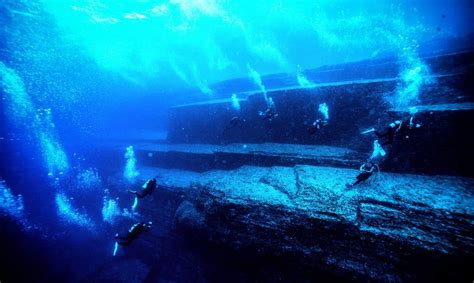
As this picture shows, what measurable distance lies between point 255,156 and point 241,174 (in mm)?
1084

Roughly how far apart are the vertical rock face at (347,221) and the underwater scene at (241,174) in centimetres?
2

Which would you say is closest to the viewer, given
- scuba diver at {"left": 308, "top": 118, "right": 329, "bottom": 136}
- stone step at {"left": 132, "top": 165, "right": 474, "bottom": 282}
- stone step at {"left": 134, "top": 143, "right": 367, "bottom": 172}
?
stone step at {"left": 132, "top": 165, "right": 474, "bottom": 282}

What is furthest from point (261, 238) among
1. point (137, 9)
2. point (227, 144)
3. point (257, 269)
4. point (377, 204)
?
point (137, 9)

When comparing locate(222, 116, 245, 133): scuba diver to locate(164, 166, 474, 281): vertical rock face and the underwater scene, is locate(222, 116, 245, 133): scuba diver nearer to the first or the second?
the underwater scene

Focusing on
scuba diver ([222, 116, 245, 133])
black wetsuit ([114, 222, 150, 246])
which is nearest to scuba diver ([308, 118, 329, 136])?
scuba diver ([222, 116, 245, 133])

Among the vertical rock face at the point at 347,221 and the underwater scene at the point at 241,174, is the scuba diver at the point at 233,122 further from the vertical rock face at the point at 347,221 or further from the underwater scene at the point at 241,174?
the vertical rock face at the point at 347,221

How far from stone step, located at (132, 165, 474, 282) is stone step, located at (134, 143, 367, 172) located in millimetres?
478

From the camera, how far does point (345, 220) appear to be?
13.3 ft

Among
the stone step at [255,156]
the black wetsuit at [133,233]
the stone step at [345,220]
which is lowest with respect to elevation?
the black wetsuit at [133,233]

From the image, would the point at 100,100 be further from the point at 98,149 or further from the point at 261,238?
the point at 261,238

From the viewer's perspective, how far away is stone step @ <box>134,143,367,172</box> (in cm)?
630

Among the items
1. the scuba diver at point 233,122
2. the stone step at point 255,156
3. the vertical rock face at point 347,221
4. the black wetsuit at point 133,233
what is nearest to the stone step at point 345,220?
the vertical rock face at point 347,221

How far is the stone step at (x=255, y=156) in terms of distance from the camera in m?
6.30

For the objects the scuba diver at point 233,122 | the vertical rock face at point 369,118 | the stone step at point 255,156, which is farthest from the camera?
the scuba diver at point 233,122
